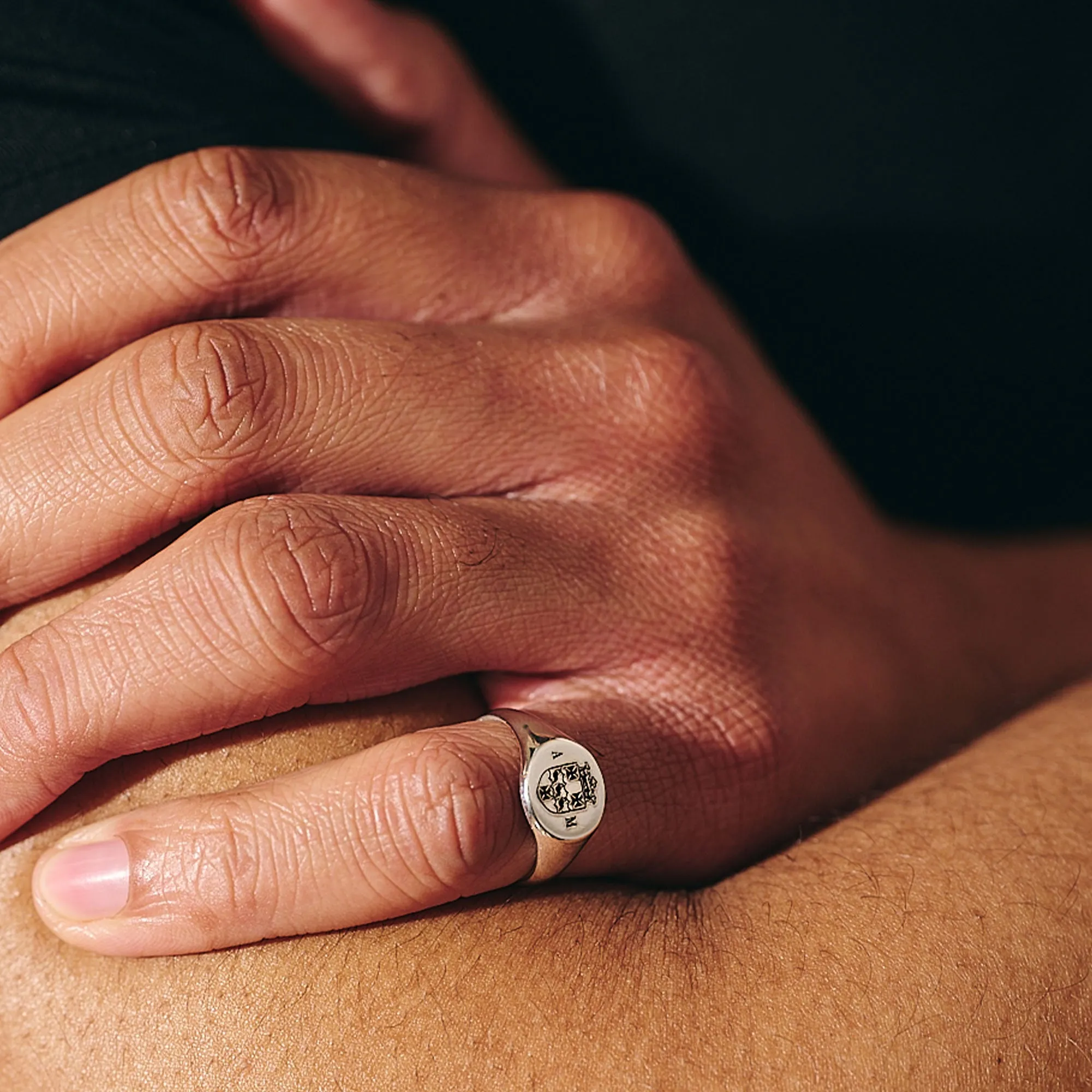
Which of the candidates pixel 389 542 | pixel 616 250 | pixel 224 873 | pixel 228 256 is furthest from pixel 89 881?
pixel 616 250

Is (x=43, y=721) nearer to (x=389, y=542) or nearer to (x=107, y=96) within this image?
(x=389, y=542)

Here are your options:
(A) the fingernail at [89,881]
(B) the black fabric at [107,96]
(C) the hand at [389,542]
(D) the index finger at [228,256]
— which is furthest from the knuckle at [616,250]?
(A) the fingernail at [89,881]

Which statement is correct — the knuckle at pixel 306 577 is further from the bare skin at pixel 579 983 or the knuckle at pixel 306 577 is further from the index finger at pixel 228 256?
the index finger at pixel 228 256

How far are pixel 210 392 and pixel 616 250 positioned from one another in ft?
1.54

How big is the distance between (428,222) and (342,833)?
1.82 ft

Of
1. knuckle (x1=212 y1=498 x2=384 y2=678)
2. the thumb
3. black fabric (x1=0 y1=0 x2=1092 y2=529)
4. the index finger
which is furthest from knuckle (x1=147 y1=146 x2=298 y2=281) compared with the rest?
black fabric (x1=0 y1=0 x2=1092 y2=529)

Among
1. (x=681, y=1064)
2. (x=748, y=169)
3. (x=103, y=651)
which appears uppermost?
(x=103, y=651)

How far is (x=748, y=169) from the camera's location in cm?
148

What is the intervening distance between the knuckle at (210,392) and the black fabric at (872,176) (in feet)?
2.52

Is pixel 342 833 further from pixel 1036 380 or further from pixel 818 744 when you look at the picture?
pixel 1036 380

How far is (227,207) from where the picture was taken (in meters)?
0.92

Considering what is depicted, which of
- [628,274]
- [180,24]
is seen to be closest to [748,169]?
[628,274]

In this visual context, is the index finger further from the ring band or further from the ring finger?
the ring band

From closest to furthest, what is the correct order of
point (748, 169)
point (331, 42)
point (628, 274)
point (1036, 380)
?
1. point (628, 274)
2. point (331, 42)
3. point (748, 169)
4. point (1036, 380)
